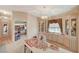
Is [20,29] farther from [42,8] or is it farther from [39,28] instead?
[42,8]

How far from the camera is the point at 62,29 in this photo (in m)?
2.06

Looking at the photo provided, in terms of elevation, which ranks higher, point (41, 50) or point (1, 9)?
point (1, 9)

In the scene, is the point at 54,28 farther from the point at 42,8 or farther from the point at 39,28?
the point at 42,8

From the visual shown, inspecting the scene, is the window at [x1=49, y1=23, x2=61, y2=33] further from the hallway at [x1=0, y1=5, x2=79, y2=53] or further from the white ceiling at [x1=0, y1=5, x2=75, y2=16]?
the white ceiling at [x1=0, y1=5, x2=75, y2=16]

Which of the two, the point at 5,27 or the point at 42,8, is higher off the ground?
the point at 42,8

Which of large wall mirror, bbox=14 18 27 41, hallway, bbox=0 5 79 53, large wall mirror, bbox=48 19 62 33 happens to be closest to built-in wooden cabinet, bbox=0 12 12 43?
hallway, bbox=0 5 79 53

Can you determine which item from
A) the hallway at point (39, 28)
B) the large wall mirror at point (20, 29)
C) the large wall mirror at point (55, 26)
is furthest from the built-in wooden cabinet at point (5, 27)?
the large wall mirror at point (55, 26)

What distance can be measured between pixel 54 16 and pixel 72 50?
1.89ft

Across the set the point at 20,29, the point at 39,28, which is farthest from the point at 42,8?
the point at 20,29

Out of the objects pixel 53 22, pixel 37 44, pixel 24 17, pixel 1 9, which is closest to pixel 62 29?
pixel 53 22

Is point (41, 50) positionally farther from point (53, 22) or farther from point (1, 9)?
point (1, 9)

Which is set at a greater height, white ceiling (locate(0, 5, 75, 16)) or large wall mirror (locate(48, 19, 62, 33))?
white ceiling (locate(0, 5, 75, 16))

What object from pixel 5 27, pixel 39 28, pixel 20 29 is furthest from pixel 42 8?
pixel 5 27

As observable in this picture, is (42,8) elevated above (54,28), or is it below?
above
